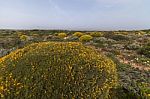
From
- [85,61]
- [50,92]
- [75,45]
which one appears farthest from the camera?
[75,45]

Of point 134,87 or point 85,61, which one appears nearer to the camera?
point 85,61

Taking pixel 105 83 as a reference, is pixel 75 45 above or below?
above

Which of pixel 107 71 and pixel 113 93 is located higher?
pixel 107 71

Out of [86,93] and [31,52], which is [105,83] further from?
[31,52]

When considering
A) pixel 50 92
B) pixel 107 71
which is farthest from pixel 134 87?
pixel 50 92

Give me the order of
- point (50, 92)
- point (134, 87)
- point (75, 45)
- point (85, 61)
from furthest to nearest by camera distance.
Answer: point (134, 87) → point (75, 45) → point (85, 61) → point (50, 92)

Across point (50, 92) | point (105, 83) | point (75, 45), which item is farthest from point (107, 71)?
point (50, 92)
